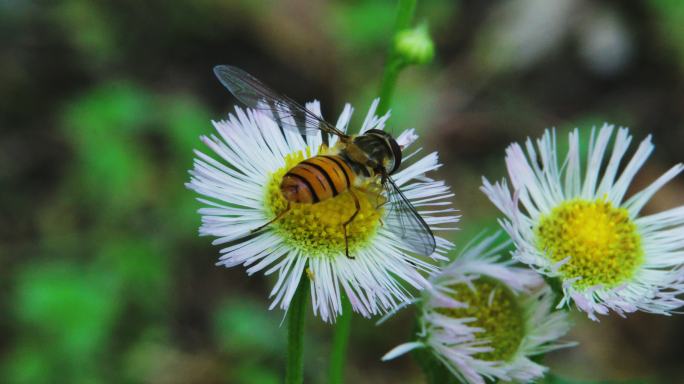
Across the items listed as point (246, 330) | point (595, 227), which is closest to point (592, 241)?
point (595, 227)

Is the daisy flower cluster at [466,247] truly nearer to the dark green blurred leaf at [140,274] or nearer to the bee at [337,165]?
the bee at [337,165]

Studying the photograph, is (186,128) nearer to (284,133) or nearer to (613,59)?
(284,133)

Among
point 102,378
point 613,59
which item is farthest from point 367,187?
point 613,59

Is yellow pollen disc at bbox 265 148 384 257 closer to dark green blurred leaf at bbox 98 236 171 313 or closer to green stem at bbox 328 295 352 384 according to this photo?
green stem at bbox 328 295 352 384

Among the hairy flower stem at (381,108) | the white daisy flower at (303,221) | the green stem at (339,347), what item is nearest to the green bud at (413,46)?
the hairy flower stem at (381,108)

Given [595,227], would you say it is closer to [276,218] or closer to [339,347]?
[339,347]

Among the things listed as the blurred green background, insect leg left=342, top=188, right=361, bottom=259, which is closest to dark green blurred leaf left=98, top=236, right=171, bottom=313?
the blurred green background

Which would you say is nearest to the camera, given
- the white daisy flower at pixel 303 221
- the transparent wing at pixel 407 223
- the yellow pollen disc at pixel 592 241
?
the transparent wing at pixel 407 223
